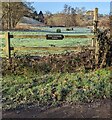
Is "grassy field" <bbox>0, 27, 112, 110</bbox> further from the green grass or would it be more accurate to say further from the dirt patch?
the dirt patch

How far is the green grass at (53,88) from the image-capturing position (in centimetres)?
585

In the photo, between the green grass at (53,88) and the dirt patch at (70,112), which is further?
the green grass at (53,88)

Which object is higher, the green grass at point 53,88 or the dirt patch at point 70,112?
the green grass at point 53,88

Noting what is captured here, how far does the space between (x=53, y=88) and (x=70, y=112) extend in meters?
1.34

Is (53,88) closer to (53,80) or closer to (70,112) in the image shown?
(53,80)

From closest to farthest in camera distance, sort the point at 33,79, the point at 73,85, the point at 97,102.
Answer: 1. the point at 97,102
2. the point at 73,85
3. the point at 33,79

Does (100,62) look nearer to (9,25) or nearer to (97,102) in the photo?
(97,102)

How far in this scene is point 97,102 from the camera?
580 cm

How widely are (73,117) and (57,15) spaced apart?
38497 mm

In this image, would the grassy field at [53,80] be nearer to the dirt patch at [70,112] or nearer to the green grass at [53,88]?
the green grass at [53,88]

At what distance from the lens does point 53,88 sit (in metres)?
6.47

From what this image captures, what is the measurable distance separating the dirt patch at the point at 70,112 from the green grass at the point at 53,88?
276 mm

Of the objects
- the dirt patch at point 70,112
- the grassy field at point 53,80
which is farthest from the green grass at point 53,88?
the dirt patch at point 70,112

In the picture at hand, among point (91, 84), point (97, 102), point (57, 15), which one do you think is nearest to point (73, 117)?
point (97, 102)
